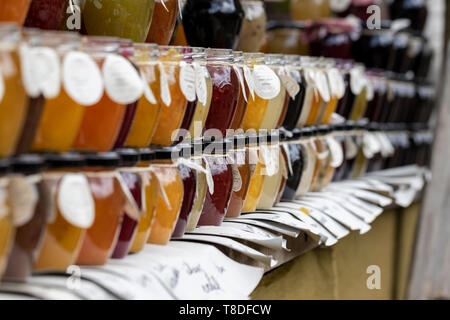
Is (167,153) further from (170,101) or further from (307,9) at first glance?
(307,9)

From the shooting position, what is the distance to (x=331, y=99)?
230cm

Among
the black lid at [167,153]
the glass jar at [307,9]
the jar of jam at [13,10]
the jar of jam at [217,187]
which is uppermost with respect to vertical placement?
the glass jar at [307,9]

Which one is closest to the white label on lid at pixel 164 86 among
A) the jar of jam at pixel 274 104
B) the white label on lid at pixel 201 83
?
the white label on lid at pixel 201 83

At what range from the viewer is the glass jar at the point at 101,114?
3.71 feet

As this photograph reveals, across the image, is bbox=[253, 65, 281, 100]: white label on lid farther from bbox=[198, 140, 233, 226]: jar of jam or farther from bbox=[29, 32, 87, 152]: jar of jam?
bbox=[29, 32, 87, 152]: jar of jam

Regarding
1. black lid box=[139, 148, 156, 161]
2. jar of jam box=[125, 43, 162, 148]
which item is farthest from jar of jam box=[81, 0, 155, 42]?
black lid box=[139, 148, 156, 161]

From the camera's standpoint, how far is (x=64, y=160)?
3.56 ft

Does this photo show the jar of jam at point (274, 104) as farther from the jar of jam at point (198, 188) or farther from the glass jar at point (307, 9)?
the glass jar at point (307, 9)

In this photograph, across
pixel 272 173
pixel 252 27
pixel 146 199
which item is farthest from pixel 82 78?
pixel 252 27

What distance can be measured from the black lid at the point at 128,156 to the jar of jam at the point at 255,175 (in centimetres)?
51

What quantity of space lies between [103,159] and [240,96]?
1.84 feet

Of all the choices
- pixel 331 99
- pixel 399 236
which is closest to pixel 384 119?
pixel 399 236

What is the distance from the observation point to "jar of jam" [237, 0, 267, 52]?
6.73ft

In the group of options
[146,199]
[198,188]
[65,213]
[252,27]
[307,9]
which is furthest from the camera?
[307,9]
